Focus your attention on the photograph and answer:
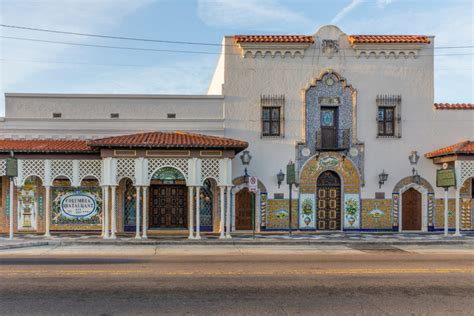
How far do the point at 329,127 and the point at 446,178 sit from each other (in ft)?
17.9

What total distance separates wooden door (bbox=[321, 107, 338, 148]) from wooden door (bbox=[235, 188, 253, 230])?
4.14 m

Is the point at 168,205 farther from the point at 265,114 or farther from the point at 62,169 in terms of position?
the point at 265,114

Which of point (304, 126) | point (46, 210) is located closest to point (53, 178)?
point (46, 210)

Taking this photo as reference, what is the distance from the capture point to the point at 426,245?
18.3 metres

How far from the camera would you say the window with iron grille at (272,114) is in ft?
72.2

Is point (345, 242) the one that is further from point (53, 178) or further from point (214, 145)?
point (53, 178)

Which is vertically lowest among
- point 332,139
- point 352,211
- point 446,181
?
point 352,211

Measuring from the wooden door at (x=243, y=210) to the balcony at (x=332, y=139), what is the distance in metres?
3.88

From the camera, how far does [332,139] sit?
22016 mm

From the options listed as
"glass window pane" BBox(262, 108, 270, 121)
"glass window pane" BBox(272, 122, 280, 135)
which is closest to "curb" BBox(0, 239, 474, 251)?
"glass window pane" BBox(272, 122, 280, 135)

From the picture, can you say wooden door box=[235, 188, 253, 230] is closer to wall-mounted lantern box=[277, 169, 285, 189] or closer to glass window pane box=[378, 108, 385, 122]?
wall-mounted lantern box=[277, 169, 285, 189]

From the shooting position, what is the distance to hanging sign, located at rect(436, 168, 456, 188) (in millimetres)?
20062

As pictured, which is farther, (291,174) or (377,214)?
(377,214)

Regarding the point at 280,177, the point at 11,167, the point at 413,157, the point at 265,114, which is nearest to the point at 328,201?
the point at 280,177
